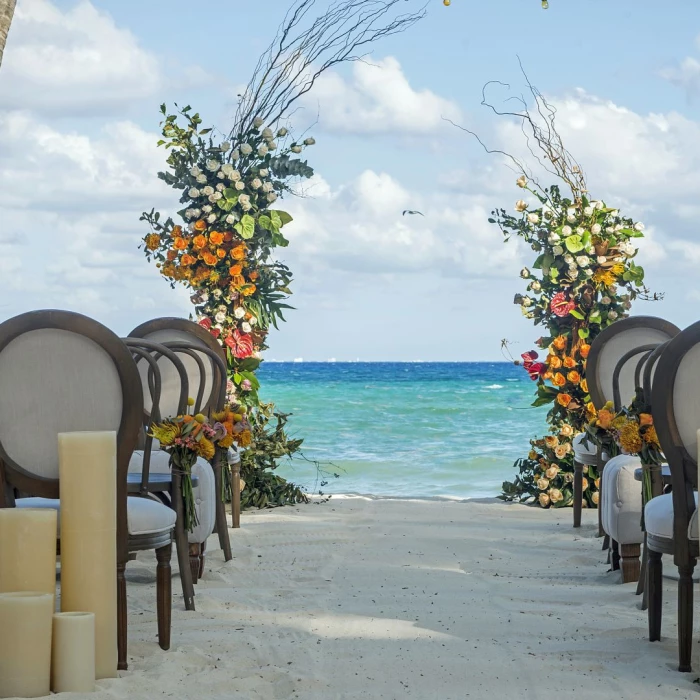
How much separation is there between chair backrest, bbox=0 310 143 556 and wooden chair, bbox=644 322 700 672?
5.11 feet

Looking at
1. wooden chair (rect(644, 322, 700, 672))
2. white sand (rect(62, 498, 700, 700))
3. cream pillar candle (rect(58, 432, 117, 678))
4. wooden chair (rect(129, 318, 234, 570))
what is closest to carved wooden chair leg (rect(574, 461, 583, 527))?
white sand (rect(62, 498, 700, 700))

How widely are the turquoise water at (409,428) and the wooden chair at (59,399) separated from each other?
4.95 m

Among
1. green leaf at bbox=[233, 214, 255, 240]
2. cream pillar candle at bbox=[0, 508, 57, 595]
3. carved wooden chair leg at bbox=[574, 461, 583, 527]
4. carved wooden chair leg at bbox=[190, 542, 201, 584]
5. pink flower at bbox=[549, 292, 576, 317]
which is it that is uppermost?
green leaf at bbox=[233, 214, 255, 240]

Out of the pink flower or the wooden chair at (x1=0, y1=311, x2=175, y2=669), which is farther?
the pink flower

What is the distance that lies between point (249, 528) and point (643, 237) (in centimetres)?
294

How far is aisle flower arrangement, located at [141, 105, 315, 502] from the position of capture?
20.7 ft

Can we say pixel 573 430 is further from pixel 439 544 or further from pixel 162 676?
pixel 162 676

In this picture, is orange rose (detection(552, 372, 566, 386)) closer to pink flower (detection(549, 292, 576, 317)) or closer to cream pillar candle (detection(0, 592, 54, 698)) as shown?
pink flower (detection(549, 292, 576, 317))

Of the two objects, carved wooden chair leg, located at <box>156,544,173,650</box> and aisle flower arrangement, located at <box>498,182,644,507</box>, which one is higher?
aisle flower arrangement, located at <box>498,182,644,507</box>

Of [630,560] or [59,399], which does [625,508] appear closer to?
[630,560]

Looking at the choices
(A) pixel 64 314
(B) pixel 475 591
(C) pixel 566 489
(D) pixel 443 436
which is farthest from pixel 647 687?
(D) pixel 443 436

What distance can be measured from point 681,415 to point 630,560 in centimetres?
142

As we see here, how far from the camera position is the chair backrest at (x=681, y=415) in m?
3.02

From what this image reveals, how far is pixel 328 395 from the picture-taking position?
2470 centimetres
